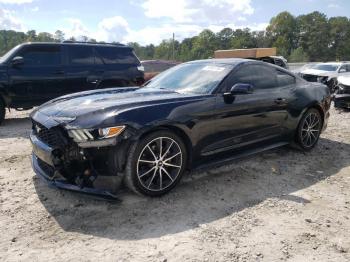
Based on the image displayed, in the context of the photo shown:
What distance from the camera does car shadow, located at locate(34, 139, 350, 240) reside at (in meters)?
3.68

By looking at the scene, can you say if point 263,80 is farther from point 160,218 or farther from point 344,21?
point 344,21

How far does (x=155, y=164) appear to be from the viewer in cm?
419

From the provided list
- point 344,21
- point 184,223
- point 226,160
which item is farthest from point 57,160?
point 344,21

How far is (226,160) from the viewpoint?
4.90 meters

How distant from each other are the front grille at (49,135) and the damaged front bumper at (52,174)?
0.06 m

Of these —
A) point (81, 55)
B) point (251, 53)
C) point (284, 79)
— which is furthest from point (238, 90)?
point (251, 53)

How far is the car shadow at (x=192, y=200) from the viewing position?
368 cm

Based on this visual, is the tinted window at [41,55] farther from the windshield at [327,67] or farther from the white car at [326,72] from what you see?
the windshield at [327,67]

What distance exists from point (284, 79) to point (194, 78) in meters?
1.65

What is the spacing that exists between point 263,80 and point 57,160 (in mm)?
3185

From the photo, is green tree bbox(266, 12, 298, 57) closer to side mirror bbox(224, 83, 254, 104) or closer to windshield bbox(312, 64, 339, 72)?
windshield bbox(312, 64, 339, 72)

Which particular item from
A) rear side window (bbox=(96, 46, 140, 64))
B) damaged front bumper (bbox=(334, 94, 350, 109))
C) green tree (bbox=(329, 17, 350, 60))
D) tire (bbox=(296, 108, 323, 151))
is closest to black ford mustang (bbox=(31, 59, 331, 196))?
tire (bbox=(296, 108, 323, 151))

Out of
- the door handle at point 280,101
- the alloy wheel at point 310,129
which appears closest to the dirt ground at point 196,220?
the alloy wheel at point 310,129

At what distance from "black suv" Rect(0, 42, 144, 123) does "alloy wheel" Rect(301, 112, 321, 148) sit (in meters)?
5.35
